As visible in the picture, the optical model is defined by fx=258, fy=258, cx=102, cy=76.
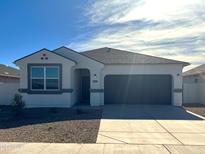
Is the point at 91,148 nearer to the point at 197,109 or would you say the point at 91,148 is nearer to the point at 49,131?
the point at 49,131

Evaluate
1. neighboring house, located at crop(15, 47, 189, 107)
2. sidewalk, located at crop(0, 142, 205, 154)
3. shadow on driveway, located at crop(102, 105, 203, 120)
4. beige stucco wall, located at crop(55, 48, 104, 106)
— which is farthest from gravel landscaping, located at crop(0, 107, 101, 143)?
beige stucco wall, located at crop(55, 48, 104, 106)

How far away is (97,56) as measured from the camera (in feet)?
72.7

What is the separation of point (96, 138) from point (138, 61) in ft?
40.3

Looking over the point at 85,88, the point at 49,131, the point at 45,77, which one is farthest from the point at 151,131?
the point at 85,88

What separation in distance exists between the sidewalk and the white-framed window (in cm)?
1024

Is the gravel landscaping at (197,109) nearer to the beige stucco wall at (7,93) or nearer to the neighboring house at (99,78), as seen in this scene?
the neighboring house at (99,78)

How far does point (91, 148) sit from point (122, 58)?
46.4 feet

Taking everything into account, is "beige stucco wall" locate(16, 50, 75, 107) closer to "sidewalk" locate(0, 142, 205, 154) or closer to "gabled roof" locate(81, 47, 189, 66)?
"gabled roof" locate(81, 47, 189, 66)

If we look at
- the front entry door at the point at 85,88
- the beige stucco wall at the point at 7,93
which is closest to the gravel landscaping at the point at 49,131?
the beige stucco wall at the point at 7,93

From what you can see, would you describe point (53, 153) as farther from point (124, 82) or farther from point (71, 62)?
point (124, 82)

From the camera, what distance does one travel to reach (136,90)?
2083 cm

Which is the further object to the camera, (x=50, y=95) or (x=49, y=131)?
(x=50, y=95)

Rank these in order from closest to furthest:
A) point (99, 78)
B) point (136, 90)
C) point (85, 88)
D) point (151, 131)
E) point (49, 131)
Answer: point (49, 131) < point (151, 131) < point (99, 78) < point (136, 90) < point (85, 88)

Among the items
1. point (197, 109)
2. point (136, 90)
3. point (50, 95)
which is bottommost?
point (197, 109)
